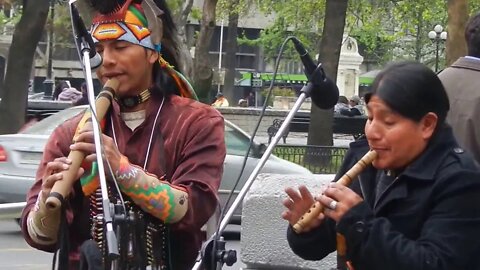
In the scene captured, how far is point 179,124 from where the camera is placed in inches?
139

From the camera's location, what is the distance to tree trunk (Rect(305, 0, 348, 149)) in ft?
74.3

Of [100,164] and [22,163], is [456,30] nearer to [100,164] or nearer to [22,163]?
[22,163]

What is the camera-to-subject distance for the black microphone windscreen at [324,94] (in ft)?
11.0

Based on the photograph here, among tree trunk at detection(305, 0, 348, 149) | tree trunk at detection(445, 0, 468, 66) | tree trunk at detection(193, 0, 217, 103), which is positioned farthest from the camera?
tree trunk at detection(193, 0, 217, 103)

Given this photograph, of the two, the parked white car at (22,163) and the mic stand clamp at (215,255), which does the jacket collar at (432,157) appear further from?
the parked white car at (22,163)

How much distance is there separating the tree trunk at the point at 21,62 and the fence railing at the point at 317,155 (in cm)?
510

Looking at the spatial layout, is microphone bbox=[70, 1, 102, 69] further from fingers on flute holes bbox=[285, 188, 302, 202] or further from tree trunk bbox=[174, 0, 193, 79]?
fingers on flute holes bbox=[285, 188, 302, 202]

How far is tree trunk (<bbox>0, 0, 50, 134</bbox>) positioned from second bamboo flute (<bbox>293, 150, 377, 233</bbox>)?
18030 mm

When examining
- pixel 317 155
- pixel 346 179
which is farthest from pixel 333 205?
pixel 317 155

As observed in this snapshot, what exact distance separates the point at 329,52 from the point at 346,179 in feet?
64.8

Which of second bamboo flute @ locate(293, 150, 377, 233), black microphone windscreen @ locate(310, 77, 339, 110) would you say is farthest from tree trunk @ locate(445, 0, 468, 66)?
second bamboo flute @ locate(293, 150, 377, 233)

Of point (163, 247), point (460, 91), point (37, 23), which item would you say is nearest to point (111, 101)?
point (163, 247)

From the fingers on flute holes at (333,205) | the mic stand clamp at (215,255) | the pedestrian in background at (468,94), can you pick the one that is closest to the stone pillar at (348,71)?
the pedestrian in background at (468,94)

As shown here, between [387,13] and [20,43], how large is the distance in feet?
73.5
